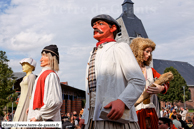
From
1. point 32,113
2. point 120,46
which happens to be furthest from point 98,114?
point 32,113

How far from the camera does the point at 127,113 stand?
2.23 meters

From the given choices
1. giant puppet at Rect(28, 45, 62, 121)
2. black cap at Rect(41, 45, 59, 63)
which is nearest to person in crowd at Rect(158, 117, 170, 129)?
giant puppet at Rect(28, 45, 62, 121)

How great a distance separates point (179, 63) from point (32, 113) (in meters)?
81.2

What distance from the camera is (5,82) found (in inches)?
803

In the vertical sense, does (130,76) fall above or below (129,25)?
below

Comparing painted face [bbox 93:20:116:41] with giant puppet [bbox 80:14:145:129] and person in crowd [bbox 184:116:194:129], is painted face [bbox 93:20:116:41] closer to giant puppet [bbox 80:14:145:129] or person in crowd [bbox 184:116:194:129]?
giant puppet [bbox 80:14:145:129]

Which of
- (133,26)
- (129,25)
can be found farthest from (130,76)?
(133,26)

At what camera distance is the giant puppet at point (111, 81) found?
7.30 ft

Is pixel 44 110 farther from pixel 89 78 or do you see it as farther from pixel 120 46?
pixel 120 46

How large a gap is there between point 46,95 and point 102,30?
145 cm

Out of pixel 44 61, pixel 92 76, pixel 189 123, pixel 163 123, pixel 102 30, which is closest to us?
pixel 92 76

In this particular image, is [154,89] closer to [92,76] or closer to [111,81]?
[92,76]

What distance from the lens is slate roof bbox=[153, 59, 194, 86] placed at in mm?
71562

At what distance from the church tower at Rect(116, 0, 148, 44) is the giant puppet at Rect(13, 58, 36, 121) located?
2076 inches
